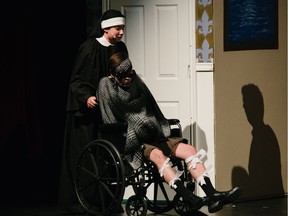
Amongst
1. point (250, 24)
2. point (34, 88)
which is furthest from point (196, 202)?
point (34, 88)

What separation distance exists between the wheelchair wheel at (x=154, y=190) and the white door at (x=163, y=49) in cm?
56

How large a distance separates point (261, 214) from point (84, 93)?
162 centimetres

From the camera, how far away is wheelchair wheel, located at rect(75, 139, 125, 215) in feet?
23.0

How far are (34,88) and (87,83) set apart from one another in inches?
48.9

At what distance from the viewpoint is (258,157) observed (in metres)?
8.25

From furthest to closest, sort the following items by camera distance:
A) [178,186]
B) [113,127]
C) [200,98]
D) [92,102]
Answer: [200,98] < [92,102] < [113,127] < [178,186]

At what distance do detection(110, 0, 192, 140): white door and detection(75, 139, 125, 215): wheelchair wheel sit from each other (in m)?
0.96

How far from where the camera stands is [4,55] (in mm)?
8461

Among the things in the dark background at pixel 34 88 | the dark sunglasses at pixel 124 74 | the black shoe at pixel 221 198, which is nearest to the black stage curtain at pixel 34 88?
the dark background at pixel 34 88

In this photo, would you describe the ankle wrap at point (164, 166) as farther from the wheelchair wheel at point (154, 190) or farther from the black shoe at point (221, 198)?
the black shoe at point (221, 198)

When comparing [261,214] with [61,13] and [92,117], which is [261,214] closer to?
[92,117]

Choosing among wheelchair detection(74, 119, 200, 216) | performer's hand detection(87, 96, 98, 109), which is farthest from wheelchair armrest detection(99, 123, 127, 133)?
performer's hand detection(87, 96, 98, 109)

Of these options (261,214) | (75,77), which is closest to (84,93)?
(75,77)

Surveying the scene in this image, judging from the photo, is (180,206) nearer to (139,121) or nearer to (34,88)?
(139,121)
